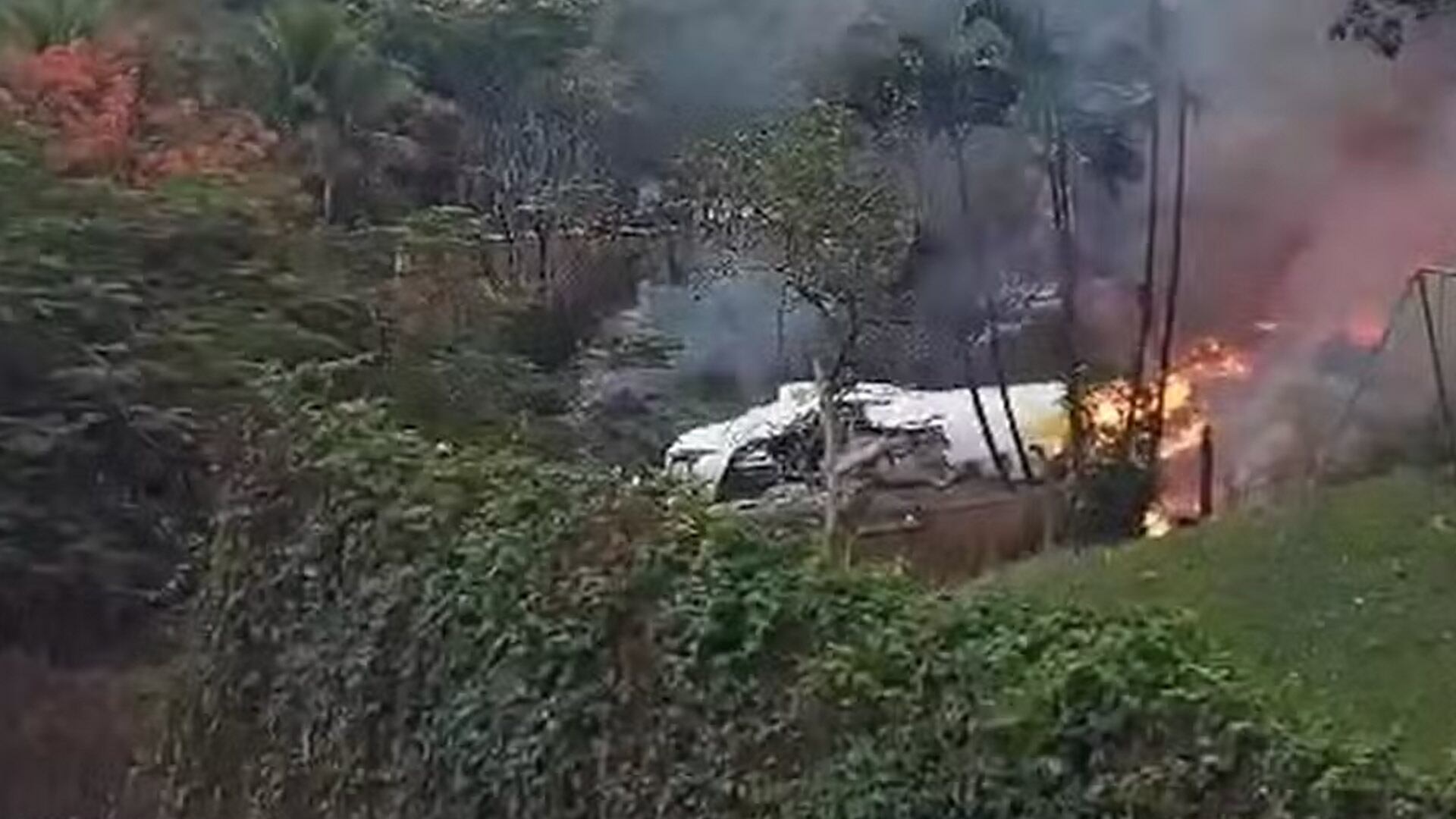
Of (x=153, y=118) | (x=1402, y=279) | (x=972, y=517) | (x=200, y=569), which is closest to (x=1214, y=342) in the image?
(x=1402, y=279)

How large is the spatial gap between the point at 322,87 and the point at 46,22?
4.71 metres

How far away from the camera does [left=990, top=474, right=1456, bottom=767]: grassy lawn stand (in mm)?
8125

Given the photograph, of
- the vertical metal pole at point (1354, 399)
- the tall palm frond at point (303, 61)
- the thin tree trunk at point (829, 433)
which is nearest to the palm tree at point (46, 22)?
the tall palm frond at point (303, 61)

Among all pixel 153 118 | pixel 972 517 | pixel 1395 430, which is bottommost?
A: pixel 972 517

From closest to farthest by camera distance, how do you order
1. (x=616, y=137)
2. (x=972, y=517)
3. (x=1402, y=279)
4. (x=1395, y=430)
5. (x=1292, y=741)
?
1. (x=1292, y=741)
2. (x=1395, y=430)
3. (x=972, y=517)
4. (x=1402, y=279)
5. (x=616, y=137)

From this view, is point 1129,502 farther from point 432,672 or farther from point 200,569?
point 432,672

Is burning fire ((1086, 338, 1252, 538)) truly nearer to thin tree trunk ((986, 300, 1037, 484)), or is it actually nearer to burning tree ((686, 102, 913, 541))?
thin tree trunk ((986, 300, 1037, 484))

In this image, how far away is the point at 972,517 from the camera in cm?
1444

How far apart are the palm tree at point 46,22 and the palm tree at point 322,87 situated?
3462mm

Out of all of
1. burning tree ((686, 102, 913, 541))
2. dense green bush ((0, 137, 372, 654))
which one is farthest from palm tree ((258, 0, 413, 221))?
dense green bush ((0, 137, 372, 654))

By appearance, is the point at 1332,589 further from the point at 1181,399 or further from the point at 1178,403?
the point at 1181,399

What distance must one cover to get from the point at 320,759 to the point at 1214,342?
35.9ft

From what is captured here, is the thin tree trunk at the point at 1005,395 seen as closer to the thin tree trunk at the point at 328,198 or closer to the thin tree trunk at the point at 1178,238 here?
the thin tree trunk at the point at 1178,238

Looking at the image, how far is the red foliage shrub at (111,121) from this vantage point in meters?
11.4
